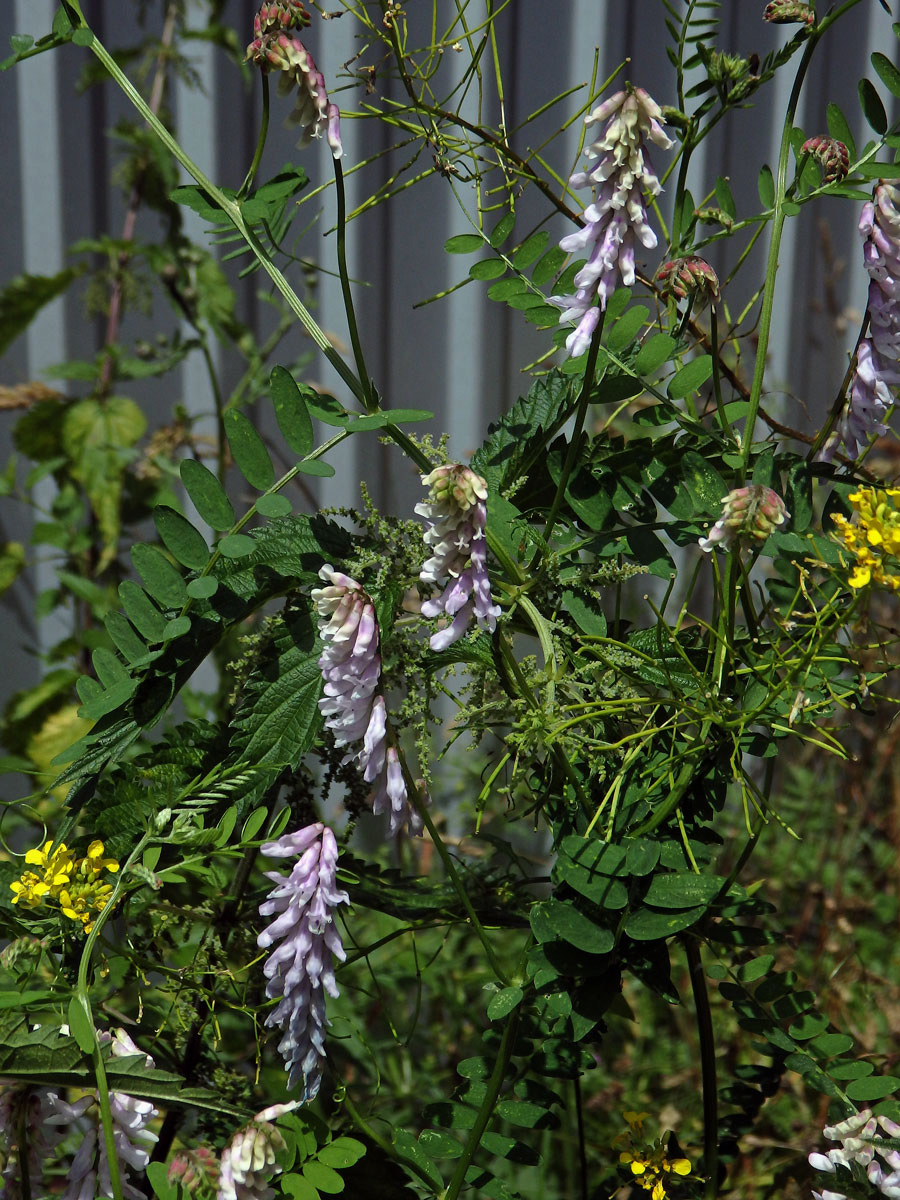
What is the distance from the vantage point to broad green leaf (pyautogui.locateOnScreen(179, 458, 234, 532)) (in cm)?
61

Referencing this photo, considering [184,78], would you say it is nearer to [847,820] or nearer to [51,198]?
[51,198]

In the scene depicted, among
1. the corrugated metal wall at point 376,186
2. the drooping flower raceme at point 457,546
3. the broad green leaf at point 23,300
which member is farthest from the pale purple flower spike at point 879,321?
the broad green leaf at point 23,300

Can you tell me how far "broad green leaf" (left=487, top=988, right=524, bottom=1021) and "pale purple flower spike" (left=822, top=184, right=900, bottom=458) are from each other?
396mm

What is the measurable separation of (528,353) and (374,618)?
138 cm

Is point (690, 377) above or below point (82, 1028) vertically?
above

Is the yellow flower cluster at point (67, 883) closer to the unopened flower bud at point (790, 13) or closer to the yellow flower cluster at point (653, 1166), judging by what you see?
the yellow flower cluster at point (653, 1166)

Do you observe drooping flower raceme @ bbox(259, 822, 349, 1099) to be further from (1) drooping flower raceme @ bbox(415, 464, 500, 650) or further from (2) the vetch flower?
(1) drooping flower raceme @ bbox(415, 464, 500, 650)

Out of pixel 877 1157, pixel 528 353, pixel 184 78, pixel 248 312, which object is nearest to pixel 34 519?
pixel 248 312

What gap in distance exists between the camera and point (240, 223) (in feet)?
2.03

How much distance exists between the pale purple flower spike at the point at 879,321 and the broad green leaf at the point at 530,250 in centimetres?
20

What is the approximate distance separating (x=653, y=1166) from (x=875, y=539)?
40 centimetres

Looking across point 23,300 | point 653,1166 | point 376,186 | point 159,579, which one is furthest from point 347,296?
point 376,186

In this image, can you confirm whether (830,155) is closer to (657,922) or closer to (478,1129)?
(657,922)

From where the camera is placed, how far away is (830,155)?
629mm
